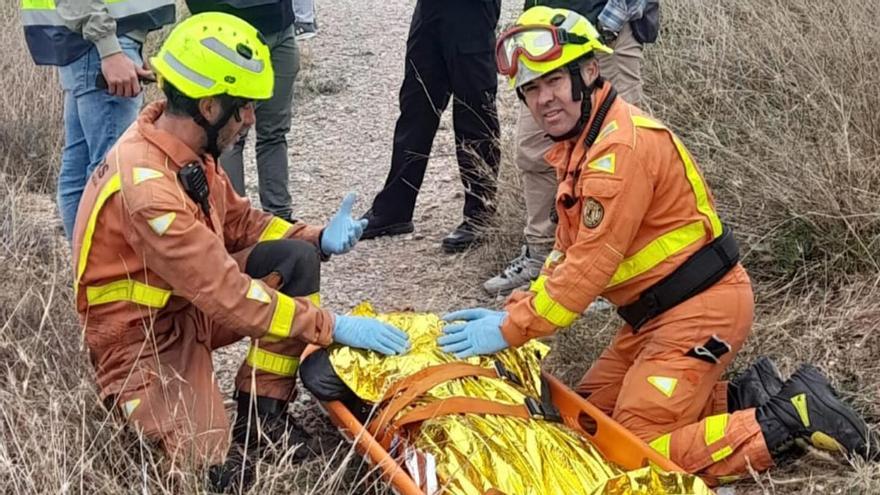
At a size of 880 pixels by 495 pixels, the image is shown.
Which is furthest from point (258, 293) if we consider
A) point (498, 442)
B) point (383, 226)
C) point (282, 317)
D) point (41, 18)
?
point (383, 226)

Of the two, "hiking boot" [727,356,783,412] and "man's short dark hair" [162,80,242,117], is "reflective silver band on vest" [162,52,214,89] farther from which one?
"hiking boot" [727,356,783,412]

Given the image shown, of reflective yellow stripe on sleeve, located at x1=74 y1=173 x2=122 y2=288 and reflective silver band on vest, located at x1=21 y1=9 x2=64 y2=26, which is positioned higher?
reflective silver band on vest, located at x1=21 y1=9 x2=64 y2=26

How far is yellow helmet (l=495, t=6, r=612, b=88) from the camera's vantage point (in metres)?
3.17

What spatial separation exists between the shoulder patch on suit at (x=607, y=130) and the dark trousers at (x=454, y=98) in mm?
1815

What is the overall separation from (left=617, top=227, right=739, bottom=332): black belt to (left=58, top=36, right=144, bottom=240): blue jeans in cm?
222

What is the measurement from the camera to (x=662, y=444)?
320cm

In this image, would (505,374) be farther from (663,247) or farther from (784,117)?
(784,117)

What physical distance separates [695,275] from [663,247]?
0.15 metres

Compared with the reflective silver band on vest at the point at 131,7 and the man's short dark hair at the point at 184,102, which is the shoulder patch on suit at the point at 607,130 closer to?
the man's short dark hair at the point at 184,102

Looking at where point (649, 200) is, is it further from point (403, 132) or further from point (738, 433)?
point (403, 132)

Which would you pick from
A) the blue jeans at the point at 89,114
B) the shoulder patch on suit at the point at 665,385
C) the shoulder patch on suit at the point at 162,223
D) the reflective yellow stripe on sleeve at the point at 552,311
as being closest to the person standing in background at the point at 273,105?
the blue jeans at the point at 89,114

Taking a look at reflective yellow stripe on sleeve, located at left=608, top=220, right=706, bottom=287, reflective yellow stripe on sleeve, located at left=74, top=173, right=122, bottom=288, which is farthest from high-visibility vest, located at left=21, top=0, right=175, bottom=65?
reflective yellow stripe on sleeve, located at left=608, top=220, right=706, bottom=287

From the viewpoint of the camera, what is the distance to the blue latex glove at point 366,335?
333cm

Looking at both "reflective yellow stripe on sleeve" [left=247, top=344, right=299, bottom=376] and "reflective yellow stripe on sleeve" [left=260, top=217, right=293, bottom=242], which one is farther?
"reflective yellow stripe on sleeve" [left=260, top=217, right=293, bottom=242]
